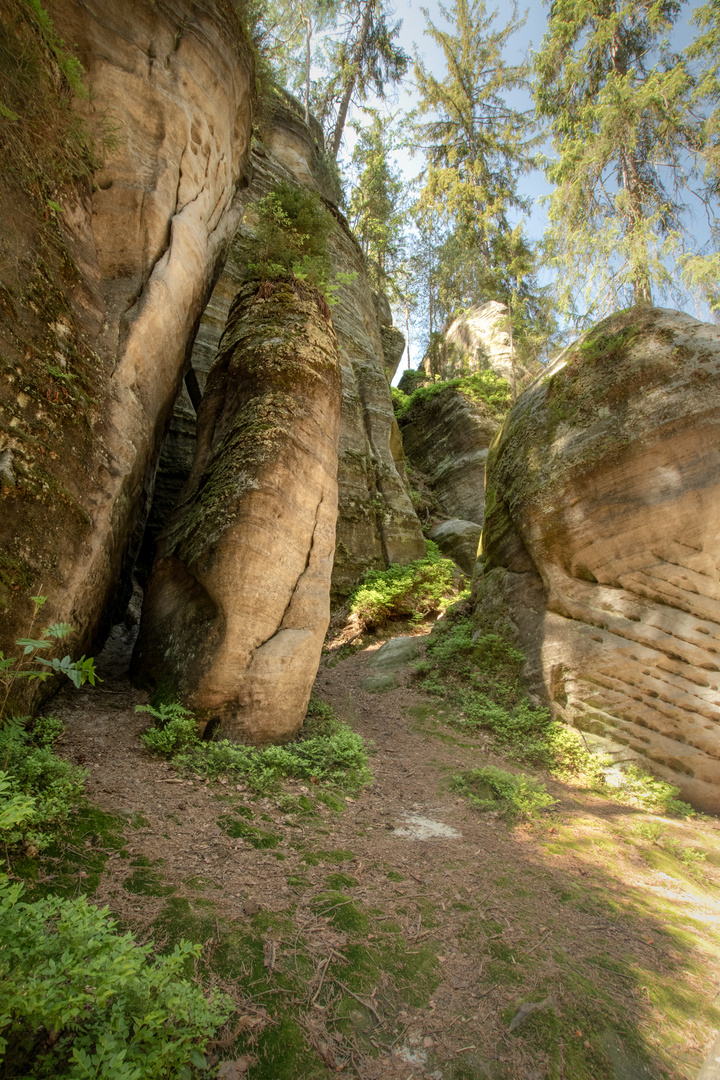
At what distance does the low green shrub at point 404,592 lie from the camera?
11.5 metres

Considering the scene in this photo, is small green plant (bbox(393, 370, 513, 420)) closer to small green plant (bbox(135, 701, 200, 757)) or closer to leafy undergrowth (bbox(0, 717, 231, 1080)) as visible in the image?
small green plant (bbox(135, 701, 200, 757))

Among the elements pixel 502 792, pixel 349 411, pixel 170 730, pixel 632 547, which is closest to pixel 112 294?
pixel 170 730

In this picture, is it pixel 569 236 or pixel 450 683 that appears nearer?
pixel 450 683

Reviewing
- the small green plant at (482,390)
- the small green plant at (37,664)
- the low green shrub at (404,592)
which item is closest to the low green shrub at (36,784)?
the small green plant at (37,664)

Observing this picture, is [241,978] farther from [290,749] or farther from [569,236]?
[569,236]

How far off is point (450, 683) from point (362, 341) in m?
12.7

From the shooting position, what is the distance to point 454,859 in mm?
4258

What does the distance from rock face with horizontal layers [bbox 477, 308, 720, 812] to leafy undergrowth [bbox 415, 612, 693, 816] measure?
12.7 inches

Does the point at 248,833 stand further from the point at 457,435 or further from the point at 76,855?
the point at 457,435

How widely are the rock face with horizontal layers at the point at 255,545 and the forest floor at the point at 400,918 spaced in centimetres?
86

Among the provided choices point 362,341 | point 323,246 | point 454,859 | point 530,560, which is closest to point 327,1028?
point 454,859

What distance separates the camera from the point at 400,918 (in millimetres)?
3381

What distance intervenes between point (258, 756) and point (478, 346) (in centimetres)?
2260

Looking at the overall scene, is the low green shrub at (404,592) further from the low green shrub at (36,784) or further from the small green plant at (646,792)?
the low green shrub at (36,784)
